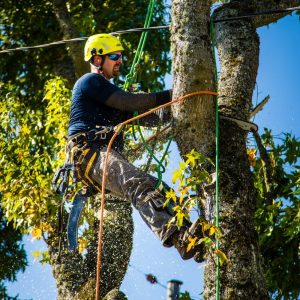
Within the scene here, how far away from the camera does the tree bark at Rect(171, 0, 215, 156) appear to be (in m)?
5.70

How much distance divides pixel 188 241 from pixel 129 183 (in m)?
0.68

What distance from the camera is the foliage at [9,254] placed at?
46.0ft

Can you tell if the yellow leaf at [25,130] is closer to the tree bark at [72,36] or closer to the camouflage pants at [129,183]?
the tree bark at [72,36]

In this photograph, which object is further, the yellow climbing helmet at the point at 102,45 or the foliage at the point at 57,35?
the foliage at the point at 57,35

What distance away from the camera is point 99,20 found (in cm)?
1267

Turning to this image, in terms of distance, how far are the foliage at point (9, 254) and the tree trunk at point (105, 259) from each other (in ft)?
16.6

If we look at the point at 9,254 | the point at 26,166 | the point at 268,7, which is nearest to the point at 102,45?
the point at 268,7

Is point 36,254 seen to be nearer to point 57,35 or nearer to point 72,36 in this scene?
point 72,36

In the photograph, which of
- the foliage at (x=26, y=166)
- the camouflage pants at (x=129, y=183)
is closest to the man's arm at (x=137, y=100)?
the camouflage pants at (x=129, y=183)

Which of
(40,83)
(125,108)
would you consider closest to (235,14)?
(125,108)

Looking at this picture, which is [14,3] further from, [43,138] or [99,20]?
[43,138]

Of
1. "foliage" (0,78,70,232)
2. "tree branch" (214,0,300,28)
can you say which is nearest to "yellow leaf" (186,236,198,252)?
"tree branch" (214,0,300,28)

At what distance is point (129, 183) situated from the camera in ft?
19.1

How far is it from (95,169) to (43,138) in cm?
578
